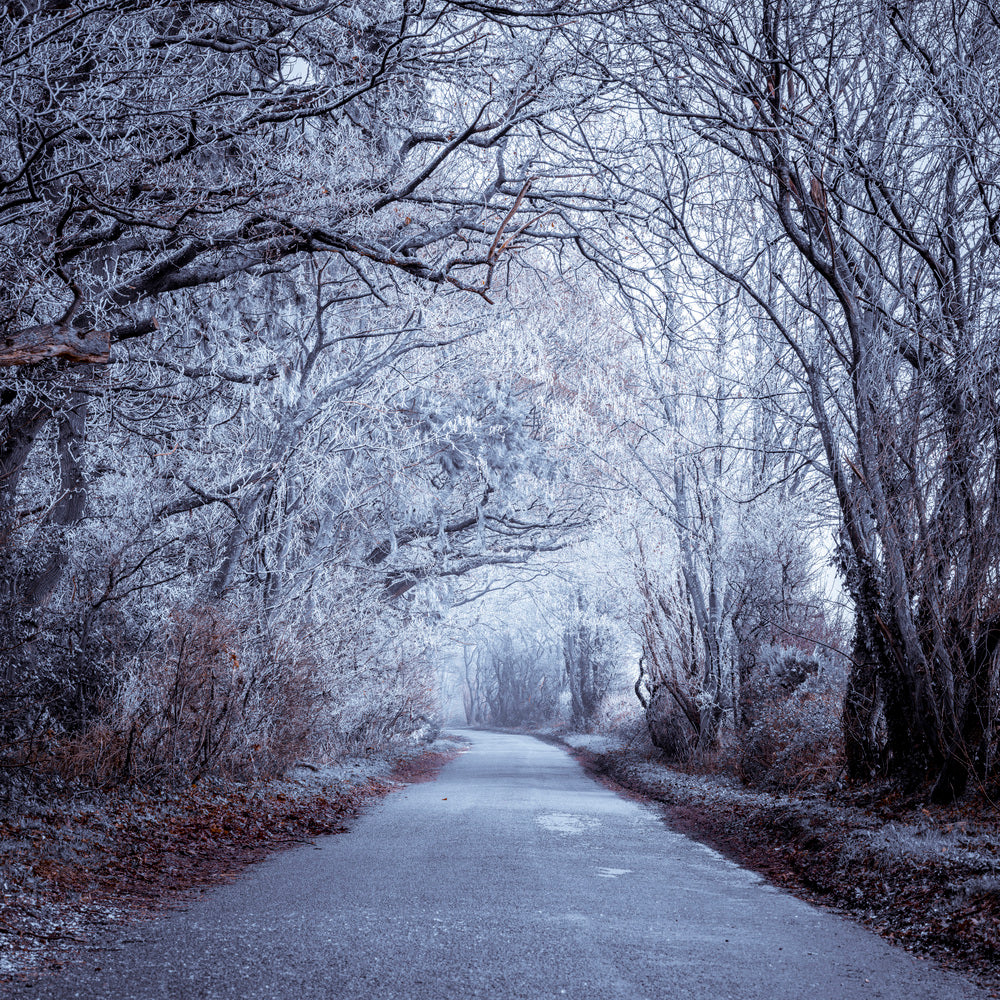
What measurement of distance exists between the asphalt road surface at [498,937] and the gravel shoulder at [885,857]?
33cm

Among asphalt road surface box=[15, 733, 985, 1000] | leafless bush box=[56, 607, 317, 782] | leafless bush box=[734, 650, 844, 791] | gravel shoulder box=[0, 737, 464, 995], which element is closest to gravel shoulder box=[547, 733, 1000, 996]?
asphalt road surface box=[15, 733, 985, 1000]

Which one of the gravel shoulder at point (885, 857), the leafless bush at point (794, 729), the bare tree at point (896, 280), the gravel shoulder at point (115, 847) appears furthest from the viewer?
the leafless bush at point (794, 729)

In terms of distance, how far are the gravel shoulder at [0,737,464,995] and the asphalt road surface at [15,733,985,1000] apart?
34cm

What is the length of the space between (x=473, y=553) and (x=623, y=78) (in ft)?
50.3

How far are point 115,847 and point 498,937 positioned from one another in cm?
409

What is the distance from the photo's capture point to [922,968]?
201 inches

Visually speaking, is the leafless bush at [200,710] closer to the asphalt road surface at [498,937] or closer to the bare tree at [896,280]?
the asphalt road surface at [498,937]

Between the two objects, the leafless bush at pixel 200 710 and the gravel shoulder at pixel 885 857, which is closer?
A: the gravel shoulder at pixel 885 857

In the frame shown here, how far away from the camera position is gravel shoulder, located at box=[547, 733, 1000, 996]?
18.5 feet

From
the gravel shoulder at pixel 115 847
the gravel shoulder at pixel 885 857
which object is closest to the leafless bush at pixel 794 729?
the gravel shoulder at pixel 885 857

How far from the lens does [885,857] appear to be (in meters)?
7.25

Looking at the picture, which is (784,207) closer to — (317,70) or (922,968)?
(317,70)

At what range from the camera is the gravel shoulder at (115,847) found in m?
5.43

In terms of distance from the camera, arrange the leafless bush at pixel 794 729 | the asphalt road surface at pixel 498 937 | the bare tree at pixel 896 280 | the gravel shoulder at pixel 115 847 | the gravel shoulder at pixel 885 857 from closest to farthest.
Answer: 1. the asphalt road surface at pixel 498 937
2. the gravel shoulder at pixel 115 847
3. the gravel shoulder at pixel 885 857
4. the bare tree at pixel 896 280
5. the leafless bush at pixel 794 729
